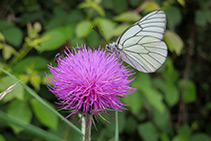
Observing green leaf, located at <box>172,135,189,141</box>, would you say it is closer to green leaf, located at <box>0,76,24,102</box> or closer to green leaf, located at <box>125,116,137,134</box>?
green leaf, located at <box>125,116,137,134</box>

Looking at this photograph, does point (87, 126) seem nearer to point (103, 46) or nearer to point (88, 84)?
point (88, 84)

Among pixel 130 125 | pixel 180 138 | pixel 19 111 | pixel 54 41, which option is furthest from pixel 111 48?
pixel 180 138

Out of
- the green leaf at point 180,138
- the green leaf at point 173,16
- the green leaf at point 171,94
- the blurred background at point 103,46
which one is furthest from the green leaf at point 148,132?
the green leaf at point 173,16

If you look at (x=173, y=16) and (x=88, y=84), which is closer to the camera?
(x=88, y=84)

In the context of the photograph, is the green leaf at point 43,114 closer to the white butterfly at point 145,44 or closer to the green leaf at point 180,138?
the white butterfly at point 145,44

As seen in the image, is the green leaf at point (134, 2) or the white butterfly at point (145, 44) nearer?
the white butterfly at point (145, 44)

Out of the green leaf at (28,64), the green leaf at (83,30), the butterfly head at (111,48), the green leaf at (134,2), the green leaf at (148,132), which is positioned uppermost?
the green leaf at (134,2)

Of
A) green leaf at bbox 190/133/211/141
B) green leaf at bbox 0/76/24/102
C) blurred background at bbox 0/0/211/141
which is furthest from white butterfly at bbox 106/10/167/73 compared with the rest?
green leaf at bbox 190/133/211/141
